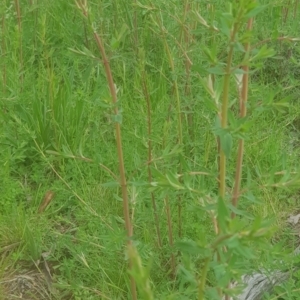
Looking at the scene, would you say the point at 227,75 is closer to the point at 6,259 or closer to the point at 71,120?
the point at 6,259

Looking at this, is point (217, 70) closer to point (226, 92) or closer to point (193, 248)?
point (226, 92)

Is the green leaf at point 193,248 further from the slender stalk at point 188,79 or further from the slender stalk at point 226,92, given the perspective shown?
the slender stalk at point 188,79

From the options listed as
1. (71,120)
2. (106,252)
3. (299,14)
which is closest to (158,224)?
(106,252)

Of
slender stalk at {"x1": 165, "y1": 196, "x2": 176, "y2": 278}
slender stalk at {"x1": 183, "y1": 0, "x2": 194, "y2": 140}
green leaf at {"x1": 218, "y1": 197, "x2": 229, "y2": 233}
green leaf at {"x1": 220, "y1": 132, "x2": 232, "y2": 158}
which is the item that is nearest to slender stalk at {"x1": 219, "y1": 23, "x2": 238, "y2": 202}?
green leaf at {"x1": 220, "y1": 132, "x2": 232, "y2": 158}

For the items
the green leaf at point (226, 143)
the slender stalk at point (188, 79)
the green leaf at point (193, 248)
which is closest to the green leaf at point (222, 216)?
the green leaf at point (193, 248)

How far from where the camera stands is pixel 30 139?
2818 mm

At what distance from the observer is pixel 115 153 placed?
105 inches

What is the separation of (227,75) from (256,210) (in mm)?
1327

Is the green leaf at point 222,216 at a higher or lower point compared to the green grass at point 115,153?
higher

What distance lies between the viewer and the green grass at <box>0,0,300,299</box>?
2107 mm

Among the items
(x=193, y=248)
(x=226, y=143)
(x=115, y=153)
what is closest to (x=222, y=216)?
(x=193, y=248)

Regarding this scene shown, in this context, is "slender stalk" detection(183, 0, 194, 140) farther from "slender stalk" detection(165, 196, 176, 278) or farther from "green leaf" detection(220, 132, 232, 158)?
"green leaf" detection(220, 132, 232, 158)

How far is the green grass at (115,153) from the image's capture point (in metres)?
2.11

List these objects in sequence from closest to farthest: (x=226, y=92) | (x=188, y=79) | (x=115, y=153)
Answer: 1. (x=226, y=92)
2. (x=188, y=79)
3. (x=115, y=153)
